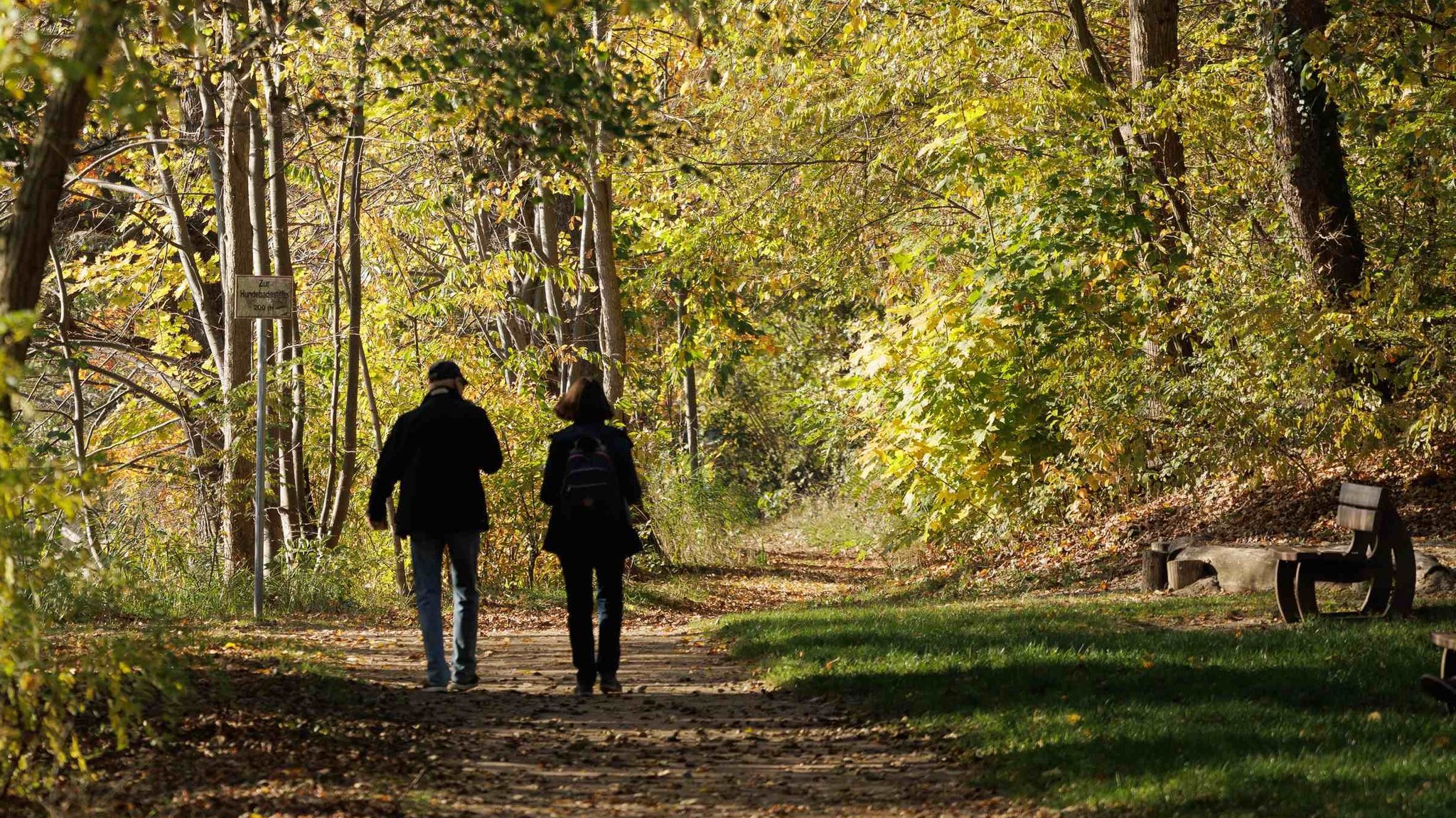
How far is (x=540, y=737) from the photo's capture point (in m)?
7.61

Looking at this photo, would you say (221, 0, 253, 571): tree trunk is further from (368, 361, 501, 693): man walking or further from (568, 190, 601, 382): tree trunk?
(368, 361, 501, 693): man walking

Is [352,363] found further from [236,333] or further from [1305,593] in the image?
[1305,593]

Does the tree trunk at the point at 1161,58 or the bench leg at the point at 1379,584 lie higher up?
the tree trunk at the point at 1161,58

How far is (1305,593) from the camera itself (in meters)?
9.93

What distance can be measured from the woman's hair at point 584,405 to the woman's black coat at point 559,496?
0.05 metres

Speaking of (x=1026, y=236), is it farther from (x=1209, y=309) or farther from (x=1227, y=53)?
(x=1227, y=53)

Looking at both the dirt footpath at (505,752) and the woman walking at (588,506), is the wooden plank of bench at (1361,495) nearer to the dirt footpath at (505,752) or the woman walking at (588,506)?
the dirt footpath at (505,752)

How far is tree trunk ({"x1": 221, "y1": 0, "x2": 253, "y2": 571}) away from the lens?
46.6ft

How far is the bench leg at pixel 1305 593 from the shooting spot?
9734mm

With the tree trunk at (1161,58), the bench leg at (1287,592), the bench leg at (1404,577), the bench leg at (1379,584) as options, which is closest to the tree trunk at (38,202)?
the bench leg at (1287,592)

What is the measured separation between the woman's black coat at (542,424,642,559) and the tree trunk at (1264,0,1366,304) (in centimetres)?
820

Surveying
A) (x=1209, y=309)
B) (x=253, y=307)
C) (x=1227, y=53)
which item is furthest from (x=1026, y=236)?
(x=253, y=307)

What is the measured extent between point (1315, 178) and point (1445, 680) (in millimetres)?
8685

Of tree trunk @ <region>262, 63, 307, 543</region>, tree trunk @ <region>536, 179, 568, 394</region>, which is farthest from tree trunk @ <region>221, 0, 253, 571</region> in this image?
tree trunk @ <region>536, 179, 568, 394</region>
